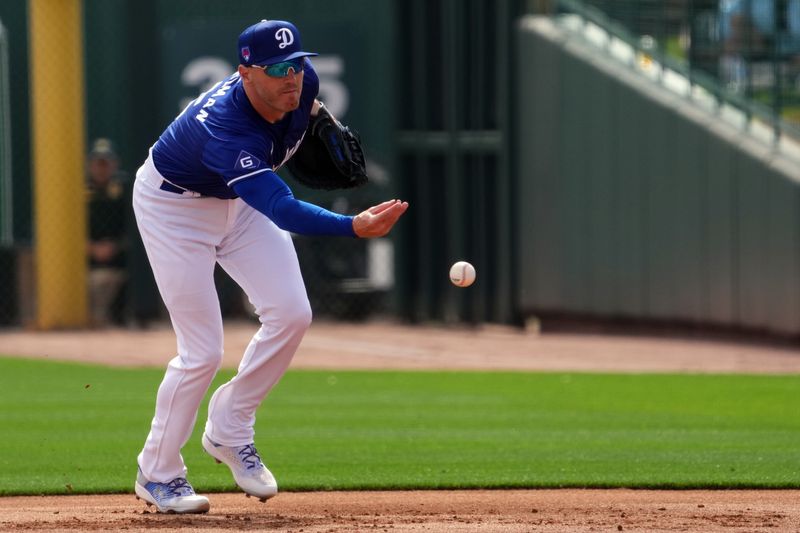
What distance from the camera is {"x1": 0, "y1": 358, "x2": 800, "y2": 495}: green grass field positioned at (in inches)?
260

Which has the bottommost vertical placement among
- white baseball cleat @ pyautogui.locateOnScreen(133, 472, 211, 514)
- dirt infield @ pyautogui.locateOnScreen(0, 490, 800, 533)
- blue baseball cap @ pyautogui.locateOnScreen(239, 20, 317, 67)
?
dirt infield @ pyautogui.locateOnScreen(0, 490, 800, 533)

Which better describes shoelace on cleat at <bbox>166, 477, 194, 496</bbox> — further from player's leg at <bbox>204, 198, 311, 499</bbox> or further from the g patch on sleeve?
the g patch on sleeve

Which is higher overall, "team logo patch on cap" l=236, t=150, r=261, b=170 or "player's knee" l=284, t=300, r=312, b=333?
"team logo patch on cap" l=236, t=150, r=261, b=170

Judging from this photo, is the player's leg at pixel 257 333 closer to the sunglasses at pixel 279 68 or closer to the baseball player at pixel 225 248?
the baseball player at pixel 225 248

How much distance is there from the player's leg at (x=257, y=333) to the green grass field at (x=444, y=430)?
2.20 feet

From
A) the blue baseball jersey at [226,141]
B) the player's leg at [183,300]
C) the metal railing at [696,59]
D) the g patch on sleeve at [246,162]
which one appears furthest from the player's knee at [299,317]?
the metal railing at [696,59]

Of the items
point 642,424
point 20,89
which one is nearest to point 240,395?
point 642,424

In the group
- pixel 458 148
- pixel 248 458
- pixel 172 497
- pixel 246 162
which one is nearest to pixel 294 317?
pixel 248 458

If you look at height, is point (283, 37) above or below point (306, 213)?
above

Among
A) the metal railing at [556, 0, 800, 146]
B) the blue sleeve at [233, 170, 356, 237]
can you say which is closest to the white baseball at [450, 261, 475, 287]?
the blue sleeve at [233, 170, 356, 237]

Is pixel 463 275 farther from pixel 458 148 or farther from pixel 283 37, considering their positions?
pixel 458 148

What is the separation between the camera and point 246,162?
5.12 m

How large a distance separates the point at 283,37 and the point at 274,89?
191mm

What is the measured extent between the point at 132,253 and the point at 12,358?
2.98 meters
